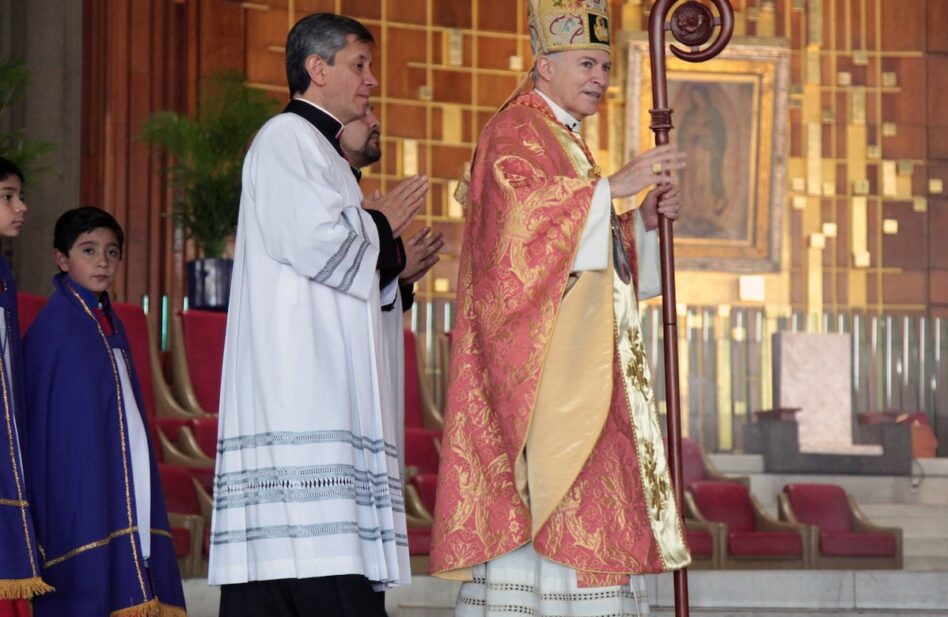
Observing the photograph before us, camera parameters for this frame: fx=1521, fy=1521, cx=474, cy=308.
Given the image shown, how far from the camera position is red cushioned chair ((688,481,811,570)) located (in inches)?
265

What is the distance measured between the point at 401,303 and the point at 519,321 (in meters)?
0.36

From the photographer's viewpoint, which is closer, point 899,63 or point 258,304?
point 258,304

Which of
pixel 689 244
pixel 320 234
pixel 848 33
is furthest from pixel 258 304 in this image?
pixel 848 33

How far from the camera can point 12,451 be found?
152 inches

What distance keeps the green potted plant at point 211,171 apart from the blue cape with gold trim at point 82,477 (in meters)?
3.44

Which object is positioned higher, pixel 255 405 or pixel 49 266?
pixel 49 266

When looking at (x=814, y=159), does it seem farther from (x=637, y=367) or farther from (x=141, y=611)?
(x=141, y=611)

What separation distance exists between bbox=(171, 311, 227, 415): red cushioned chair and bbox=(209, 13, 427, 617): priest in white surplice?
395 cm

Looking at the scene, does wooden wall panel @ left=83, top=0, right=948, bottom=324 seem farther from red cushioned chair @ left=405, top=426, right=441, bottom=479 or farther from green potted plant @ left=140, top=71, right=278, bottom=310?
red cushioned chair @ left=405, top=426, right=441, bottom=479

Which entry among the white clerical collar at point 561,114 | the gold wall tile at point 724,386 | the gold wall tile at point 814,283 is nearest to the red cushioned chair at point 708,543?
the white clerical collar at point 561,114

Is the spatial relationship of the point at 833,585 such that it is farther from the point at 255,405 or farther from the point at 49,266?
the point at 49,266

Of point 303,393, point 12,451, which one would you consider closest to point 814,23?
point 12,451

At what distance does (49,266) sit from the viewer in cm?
807

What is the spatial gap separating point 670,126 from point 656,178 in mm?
194
